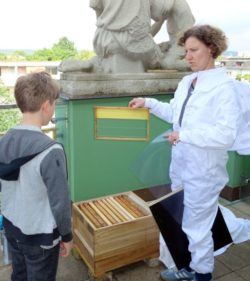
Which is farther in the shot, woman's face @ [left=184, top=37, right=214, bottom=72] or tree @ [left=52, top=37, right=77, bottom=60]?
tree @ [left=52, top=37, right=77, bottom=60]

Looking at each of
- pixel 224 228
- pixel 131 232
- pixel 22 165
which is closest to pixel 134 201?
pixel 131 232

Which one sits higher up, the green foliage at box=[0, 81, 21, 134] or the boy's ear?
the boy's ear

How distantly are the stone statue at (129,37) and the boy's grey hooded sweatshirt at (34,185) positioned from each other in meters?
1.43

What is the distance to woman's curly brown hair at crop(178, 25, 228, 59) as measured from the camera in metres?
1.84

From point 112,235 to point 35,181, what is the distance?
3.04 ft

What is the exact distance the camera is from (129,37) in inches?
106

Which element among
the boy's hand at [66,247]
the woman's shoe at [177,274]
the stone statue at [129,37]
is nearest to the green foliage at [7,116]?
the stone statue at [129,37]

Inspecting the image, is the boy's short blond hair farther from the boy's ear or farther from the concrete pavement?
the concrete pavement

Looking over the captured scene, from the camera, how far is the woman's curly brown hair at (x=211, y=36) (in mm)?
1837

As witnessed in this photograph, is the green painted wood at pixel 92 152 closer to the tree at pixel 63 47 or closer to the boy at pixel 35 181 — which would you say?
the boy at pixel 35 181

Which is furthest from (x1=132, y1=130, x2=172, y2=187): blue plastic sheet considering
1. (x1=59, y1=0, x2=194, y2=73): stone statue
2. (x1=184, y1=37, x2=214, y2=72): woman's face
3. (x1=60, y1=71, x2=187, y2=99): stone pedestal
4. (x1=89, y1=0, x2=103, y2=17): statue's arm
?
(x1=89, y1=0, x2=103, y2=17): statue's arm

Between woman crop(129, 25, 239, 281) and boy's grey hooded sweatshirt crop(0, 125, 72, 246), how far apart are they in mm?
737

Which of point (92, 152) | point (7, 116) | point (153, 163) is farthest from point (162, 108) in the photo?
point (7, 116)

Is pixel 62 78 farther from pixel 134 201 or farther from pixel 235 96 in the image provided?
pixel 235 96
